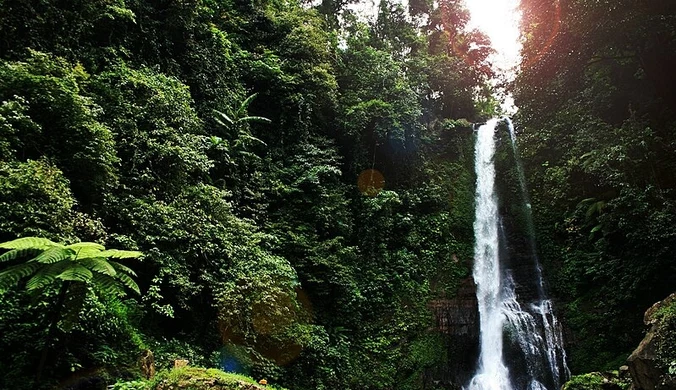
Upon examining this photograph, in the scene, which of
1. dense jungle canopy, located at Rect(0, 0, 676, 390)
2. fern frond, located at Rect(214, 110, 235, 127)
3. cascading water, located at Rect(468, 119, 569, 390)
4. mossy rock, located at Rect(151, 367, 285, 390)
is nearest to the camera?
mossy rock, located at Rect(151, 367, 285, 390)

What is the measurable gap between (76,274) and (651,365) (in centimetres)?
856

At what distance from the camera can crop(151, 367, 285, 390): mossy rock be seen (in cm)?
415

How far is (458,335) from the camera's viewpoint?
14039mm

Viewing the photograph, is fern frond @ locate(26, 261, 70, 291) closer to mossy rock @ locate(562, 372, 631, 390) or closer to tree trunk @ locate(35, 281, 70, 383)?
tree trunk @ locate(35, 281, 70, 383)

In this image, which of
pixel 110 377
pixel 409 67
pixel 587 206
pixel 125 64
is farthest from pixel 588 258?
pixel 125 64

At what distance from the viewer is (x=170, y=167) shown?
9.62m

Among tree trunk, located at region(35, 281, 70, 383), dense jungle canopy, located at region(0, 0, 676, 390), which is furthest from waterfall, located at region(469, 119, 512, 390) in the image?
tree trunk, located at region(35, 281, 70, 383)

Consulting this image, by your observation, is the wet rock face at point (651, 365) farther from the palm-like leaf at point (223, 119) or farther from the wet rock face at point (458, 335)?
the palm-like leaf at point (223, 119)

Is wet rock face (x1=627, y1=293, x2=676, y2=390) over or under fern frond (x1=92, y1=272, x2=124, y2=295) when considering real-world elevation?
under

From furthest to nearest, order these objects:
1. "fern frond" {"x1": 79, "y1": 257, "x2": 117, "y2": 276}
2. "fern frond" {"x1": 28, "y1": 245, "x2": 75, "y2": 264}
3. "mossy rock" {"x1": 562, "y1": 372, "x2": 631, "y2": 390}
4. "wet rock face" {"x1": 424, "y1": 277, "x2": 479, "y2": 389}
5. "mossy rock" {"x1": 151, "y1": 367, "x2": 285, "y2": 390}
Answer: "wet rock face" {"x1": 424, "y1": 277, "x2": 479, "y2": 389} → "mossy rock" {"x1": 562, "y1": 372, "x2": 631, "y2": 390} → "fern frond" {"x1": 79, "y1": 257, "x2": 117, "y2": 276} → "fern frond" {"x1": 28, "y1": 245, "x2": 75, "y2": 264} → "mossy rock" {"x1": 151, "y1": 367, "x2": 285, "y2": 390}

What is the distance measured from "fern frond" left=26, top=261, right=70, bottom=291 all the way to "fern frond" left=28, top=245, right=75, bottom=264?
74 millimetres

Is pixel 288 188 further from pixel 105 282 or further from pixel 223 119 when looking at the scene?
pixel 105 282

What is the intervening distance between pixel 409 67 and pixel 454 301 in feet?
42.3

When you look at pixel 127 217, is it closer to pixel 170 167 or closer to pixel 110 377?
pixel 170 167
